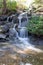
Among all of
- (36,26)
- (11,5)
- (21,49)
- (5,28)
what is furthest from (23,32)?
(11,5)

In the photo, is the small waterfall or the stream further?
the small waterfall

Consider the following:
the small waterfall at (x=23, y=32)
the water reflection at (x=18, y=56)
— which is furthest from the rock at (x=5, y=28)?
the water reflection at (x=18, y=56)

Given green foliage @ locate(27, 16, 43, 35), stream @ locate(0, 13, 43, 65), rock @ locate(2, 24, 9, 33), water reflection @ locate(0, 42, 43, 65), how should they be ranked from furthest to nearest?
rock @ locate(2, 24, 9, 33)
green foliage @ locate(27, 16, 43, 35)
stream @ locate(0, 13, 43, 65)
water reflection @ locate(0, 42, 43, 65)

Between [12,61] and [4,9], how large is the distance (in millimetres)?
9672

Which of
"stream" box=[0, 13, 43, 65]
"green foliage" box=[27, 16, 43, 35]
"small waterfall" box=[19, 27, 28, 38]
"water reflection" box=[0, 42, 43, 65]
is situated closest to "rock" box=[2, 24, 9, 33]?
"stream" box=[0, 13, 43, 65]

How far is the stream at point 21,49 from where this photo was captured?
7.82 meters

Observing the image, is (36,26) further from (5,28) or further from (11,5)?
(11,5)

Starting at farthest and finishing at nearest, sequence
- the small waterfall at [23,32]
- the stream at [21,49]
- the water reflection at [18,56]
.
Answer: the small waterfall at [23,32], the stream at [21,49], the water reflection at [18,56]

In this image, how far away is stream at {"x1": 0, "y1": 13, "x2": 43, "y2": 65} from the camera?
7.82 m

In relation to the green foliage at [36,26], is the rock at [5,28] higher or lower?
lower

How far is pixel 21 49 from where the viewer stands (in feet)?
32.2

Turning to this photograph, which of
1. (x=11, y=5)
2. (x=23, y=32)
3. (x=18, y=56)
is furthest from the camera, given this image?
(x=11, y=5)

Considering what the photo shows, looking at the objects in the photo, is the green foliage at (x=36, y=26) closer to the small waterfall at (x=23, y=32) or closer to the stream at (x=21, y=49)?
the stream at (x=21, y=49)

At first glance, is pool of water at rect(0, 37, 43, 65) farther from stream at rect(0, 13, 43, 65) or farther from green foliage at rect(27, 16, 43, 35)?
green foliage at rect(27, 16, 43, 35)
